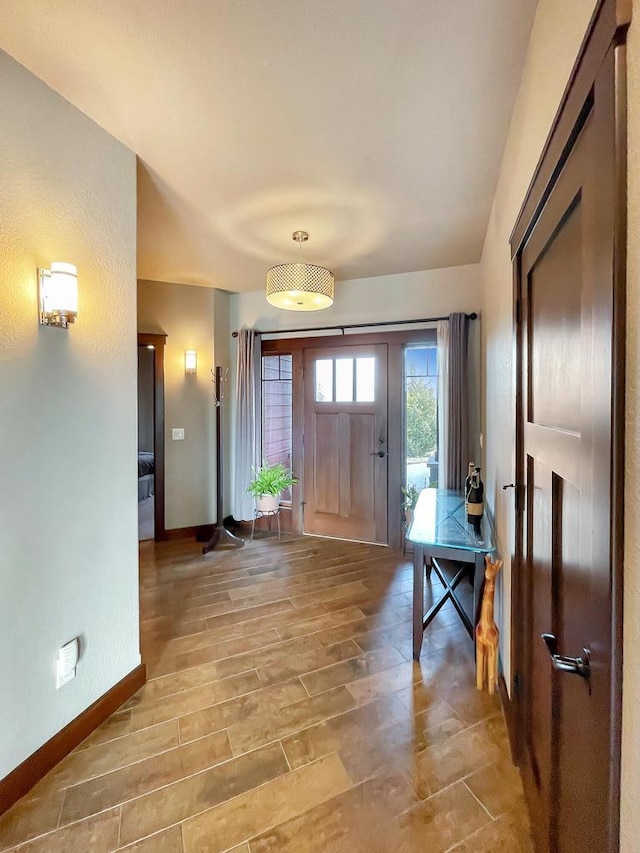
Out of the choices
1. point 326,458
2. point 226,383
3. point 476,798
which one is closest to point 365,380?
point 326,458

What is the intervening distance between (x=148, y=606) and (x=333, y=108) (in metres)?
3.12

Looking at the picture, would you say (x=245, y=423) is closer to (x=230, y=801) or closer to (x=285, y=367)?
(x=285, y=367)

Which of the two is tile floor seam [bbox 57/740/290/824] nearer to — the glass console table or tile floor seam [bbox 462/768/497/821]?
tile floor seam [bbox 462/768/497/821]

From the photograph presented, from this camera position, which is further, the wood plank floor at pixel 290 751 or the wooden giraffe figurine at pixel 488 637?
the wooden giraffe figurine at pixel 488 637

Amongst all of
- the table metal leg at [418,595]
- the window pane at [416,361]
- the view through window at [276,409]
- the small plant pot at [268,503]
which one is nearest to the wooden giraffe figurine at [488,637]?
the table metal leg at [418,595]

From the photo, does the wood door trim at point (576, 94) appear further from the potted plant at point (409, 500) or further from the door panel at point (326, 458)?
the door panel at point (326, 458)

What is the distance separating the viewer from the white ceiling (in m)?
1.25

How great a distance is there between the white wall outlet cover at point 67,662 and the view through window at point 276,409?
2.83m

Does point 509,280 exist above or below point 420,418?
above

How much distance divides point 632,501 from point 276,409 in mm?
3977

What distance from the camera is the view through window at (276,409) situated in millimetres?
4383

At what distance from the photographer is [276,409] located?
4414 millimetres

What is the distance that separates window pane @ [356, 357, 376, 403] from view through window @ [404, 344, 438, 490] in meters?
0.33

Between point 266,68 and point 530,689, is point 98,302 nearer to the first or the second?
point 266,68
